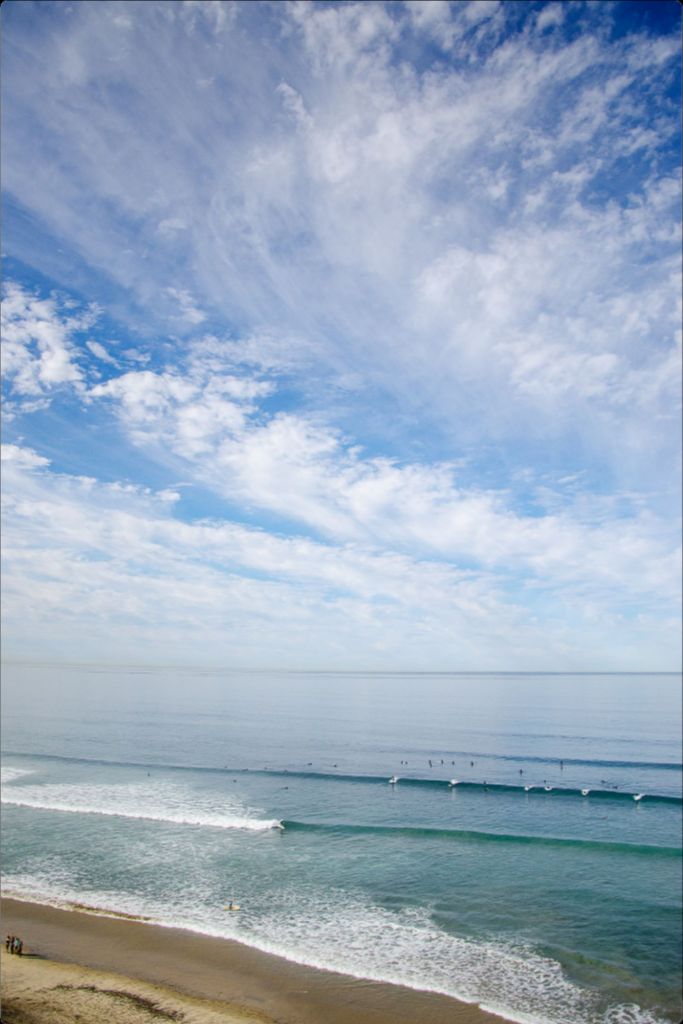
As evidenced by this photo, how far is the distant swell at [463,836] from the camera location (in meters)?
34.8

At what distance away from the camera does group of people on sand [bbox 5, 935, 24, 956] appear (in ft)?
68.4

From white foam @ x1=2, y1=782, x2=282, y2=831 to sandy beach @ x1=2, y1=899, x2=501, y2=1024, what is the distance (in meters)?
15.8

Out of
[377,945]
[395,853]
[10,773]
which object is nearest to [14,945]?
[377,945]

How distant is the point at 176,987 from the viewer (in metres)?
19.1

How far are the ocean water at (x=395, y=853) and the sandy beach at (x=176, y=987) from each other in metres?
1.02

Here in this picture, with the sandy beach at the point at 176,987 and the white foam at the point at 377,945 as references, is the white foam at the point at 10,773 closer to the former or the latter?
the white foam at the point at 377,945

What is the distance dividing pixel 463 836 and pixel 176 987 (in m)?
22.1

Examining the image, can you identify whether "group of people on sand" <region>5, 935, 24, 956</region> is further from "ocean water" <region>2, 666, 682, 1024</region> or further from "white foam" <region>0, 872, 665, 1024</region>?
"ocean water" <region>2, 666, 682, 1024</region>

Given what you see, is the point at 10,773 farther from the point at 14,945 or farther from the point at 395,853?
the point at 395,853

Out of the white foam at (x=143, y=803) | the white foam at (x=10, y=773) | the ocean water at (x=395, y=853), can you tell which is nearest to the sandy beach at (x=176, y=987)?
the ocean water at (x=395, y=853)

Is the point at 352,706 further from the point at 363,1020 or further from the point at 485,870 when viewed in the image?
the point at 363,1020

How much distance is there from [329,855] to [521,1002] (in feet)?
50.9

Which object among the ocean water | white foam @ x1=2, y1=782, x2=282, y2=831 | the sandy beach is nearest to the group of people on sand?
the sandy beach

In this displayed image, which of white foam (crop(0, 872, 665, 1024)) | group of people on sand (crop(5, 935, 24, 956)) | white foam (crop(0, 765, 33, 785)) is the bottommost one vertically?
white foam (crop(0, 765, 33, 785))
